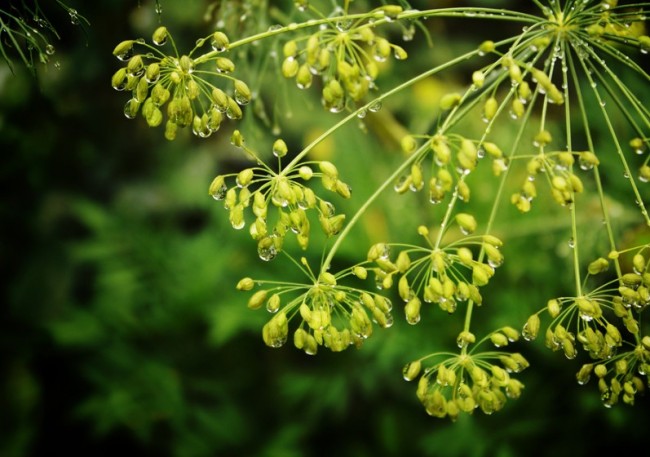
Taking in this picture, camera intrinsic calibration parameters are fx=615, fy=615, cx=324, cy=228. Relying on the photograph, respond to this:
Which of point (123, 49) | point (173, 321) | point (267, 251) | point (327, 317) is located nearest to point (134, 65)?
point (123, 49)

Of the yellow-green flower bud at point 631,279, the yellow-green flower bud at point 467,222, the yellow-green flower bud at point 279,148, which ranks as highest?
the yellow-green flower bud at point 279,148

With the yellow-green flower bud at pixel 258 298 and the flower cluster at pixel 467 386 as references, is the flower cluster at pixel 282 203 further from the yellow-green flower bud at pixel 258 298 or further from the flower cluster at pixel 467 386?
the flower cluster at pixel 467 386

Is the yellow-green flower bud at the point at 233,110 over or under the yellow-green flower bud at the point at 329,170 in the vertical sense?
over

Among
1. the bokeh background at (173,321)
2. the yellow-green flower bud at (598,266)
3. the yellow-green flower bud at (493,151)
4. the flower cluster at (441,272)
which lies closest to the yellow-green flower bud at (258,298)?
the flower cluster at (441,272)

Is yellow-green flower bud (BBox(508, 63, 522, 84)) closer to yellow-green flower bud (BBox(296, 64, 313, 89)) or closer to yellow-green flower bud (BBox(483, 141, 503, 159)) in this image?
yellow-green flower bud (BBox(483, 141, 503, 159))

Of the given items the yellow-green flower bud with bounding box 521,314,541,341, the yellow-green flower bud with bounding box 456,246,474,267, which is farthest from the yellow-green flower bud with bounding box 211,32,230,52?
the yellow-green flower bud with bounding box 521,314,541,341

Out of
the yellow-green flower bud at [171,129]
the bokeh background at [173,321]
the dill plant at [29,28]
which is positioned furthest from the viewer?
the bokeh background at [173,321]

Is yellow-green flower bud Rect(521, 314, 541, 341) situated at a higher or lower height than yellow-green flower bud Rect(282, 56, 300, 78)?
lower

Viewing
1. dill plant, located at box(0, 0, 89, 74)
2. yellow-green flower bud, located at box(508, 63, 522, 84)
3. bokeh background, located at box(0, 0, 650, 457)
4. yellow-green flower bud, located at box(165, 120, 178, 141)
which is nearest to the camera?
yellow-green flower bud, located at box(508, 63, 522, 84)

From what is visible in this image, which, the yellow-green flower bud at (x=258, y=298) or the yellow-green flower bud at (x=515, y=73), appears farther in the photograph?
the yellow-green flower bud at (x=258, y=298)
